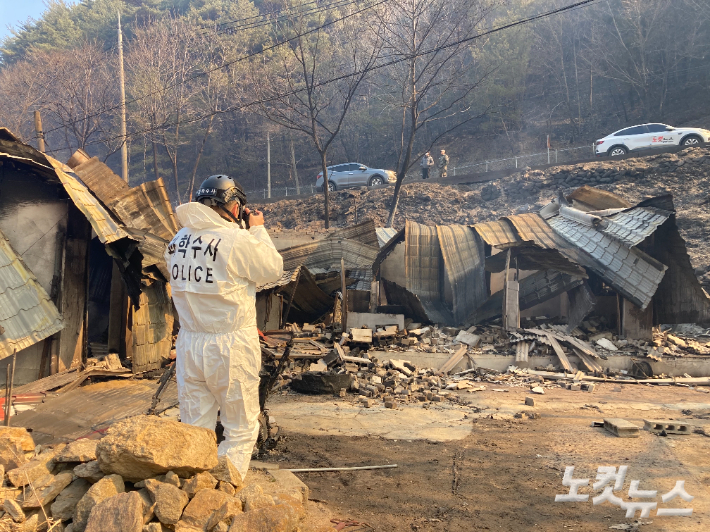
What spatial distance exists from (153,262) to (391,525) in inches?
204

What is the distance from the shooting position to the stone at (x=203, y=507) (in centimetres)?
278

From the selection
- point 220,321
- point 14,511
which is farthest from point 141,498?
point 220,321

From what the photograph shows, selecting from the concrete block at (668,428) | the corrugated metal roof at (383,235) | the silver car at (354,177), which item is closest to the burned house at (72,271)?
the concrete block at (668,428)

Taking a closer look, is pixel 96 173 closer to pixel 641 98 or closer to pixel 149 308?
pixel 149 308

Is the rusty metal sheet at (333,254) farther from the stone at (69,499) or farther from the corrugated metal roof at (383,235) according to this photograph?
the stone at (69,499)

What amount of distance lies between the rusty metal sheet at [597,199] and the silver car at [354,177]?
46.9 ft

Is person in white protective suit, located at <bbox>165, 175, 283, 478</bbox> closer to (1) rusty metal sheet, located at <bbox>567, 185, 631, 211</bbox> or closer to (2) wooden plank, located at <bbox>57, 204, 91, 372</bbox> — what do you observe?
(2) wooden plank, located at <bbox>57, 204, 91, 372</bbox>

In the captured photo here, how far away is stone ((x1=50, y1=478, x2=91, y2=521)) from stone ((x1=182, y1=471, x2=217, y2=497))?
0.58m

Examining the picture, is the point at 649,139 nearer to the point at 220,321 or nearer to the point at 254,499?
the point at 220,321

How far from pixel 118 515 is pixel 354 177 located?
2676 centimetres

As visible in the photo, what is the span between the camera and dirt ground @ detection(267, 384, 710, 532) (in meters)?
3.64

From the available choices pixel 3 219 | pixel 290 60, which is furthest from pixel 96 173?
pixel 290 60

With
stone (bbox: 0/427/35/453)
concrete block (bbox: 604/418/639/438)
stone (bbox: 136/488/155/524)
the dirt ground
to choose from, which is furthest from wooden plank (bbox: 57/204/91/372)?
concrete block (bbox: 604/418/639/438)

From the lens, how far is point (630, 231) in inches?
443
